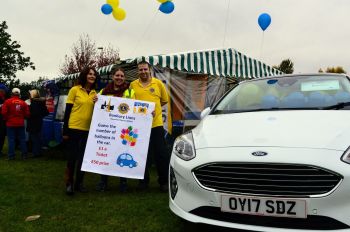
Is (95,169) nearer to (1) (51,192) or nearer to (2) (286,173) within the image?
(1) (51,192)

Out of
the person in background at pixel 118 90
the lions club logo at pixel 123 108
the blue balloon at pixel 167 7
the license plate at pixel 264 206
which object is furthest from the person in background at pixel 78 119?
the blue balloon at pixel 167 7

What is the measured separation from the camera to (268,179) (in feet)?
8.23

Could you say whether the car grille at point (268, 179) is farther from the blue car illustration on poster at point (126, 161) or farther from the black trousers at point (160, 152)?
the black trousers at point (160, 152)

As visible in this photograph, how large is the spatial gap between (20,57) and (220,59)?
1698 inches

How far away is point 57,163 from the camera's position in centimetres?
773

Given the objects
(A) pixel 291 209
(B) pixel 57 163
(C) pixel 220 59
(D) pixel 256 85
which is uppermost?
(C) pixel 220 59

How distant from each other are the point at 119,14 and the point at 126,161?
24.2 feet

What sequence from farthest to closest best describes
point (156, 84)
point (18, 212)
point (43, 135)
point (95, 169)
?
point (43, 135), point (156, 84), point (95, 169), point (18, 212)

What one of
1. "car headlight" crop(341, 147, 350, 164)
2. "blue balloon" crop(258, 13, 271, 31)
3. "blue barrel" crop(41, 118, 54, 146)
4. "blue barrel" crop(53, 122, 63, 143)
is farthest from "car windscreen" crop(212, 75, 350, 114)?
"blue balloon" crop(258, 13, 271, 31)

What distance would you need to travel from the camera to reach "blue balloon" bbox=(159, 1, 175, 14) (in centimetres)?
998

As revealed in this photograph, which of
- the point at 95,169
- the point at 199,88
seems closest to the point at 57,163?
the point at 95,169

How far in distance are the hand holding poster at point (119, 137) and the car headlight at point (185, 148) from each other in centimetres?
157

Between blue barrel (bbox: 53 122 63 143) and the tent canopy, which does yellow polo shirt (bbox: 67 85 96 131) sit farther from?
blue barrel (bbox: 53 122 63 143)

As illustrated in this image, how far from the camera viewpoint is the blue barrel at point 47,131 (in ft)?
28.7
